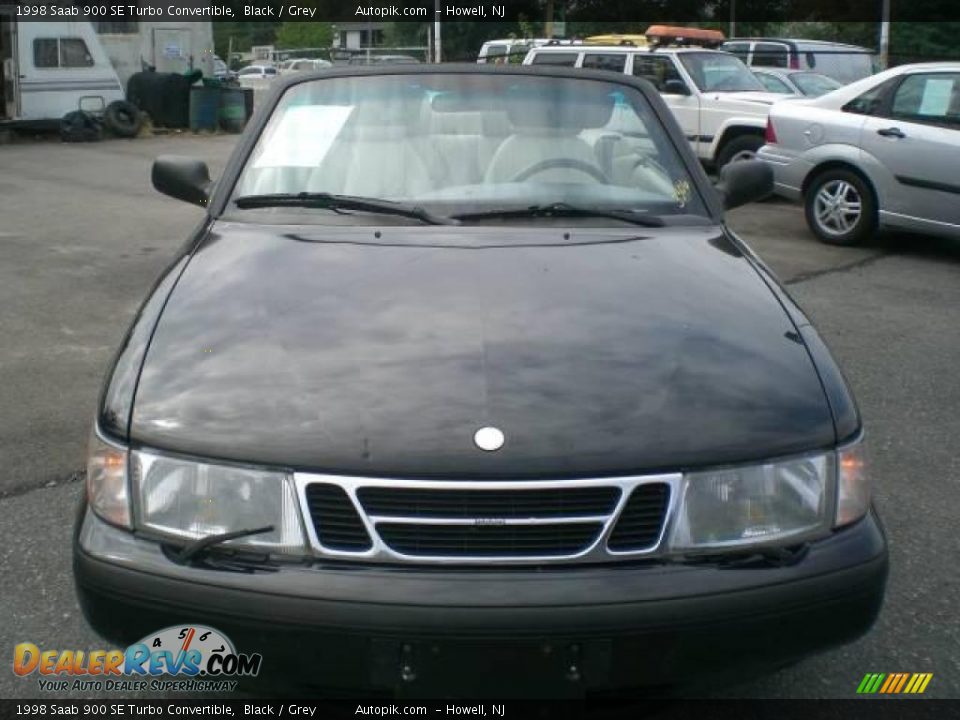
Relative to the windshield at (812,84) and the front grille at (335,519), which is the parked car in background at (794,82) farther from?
the front grille at (335,519)

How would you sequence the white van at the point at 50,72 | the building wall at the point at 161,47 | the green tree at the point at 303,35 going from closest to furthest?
the white van at the point at 50,72 → the building wall at the point at 161,47 → the green tree at the point at 303,35

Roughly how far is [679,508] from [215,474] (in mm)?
942

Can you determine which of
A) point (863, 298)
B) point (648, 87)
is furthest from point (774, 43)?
point (648, 87)

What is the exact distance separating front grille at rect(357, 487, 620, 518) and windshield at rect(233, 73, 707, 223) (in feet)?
4.42

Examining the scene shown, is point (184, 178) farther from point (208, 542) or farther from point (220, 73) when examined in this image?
point (220, 73)

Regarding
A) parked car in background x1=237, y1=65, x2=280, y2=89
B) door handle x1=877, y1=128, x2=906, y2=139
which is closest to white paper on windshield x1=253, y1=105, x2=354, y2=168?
door handle x1=877, y1=128, x2=906, y2=139

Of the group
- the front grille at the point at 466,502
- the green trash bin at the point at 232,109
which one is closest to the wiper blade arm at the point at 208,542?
the front grille at the point at 466,502

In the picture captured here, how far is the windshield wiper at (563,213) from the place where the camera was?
335 centimetres

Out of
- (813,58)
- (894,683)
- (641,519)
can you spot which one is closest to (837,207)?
(894,683)

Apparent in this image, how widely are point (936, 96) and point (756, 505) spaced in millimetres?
7688

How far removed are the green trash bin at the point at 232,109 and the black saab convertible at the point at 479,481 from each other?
19.4m

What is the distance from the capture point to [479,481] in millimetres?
2156

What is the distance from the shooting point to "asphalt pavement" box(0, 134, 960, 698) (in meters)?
3.10

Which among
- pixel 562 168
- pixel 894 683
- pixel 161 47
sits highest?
pixel 161 47
